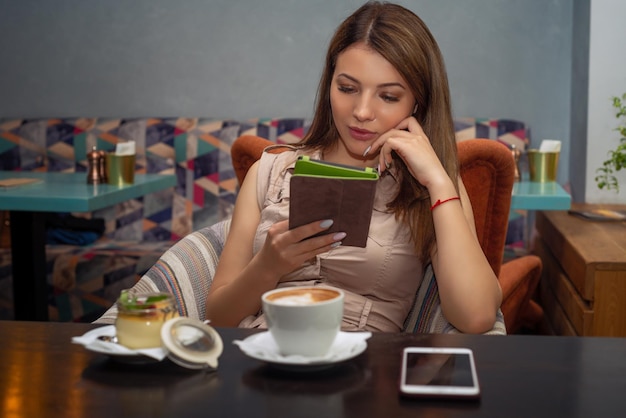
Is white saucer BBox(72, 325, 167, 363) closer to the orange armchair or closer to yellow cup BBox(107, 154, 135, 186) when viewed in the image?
the orange armchair

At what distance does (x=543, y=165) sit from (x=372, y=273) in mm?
1868

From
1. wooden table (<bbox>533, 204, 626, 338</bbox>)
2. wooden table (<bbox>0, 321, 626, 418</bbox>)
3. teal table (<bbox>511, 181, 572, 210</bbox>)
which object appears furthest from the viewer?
teal table (<bbox>511, 181, 572, 210</bbox>)

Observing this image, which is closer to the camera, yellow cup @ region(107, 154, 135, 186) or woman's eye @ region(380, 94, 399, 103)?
woman's eye @ region(380, 94, 399, 103)

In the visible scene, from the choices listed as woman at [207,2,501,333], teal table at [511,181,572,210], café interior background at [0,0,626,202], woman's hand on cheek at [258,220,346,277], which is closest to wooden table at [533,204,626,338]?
teal table at [511,181,572,210]

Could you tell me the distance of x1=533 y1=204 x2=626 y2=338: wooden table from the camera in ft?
8.28

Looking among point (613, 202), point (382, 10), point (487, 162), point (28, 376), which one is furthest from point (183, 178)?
point (28, 376)

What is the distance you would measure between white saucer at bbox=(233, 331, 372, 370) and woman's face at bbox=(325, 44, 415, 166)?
74 centimetres

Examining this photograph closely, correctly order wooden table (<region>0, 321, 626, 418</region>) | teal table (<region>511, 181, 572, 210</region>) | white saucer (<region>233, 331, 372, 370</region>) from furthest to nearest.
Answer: teal table (<region>511, 181, 572, 210</region>), white saucer (<region>233, 331, 372, 370</region>), wooden table (<region>0, 321, 626, 418</region>)

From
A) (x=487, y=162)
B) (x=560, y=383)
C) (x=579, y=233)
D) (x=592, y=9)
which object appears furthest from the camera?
(x=592, y=9)

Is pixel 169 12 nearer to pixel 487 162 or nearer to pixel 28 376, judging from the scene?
pixel 487 162

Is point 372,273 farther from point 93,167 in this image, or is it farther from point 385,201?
point 93,167

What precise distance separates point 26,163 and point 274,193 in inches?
116

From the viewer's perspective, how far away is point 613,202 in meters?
3.65

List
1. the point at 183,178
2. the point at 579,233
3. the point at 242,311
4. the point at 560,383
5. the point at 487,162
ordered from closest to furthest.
A: the point at 560,383 < the point at 242,311 < the point at 487,162 < the point at 579,233 < the point at 183,178
